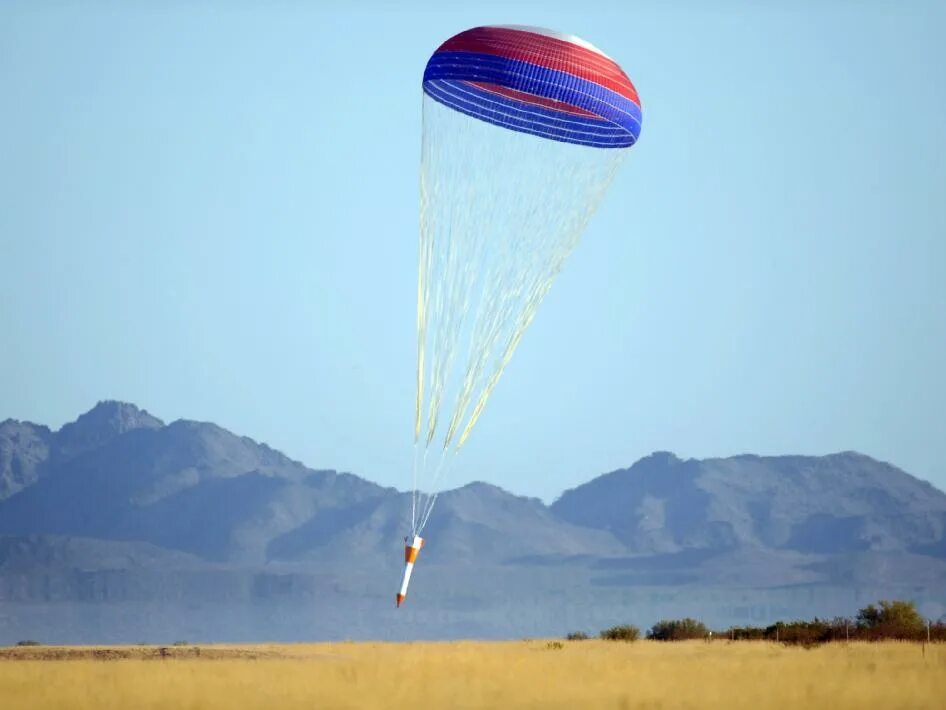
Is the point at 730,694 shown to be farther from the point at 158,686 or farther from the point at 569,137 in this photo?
the point at 569,137

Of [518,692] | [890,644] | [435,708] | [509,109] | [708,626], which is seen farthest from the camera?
[708,626]

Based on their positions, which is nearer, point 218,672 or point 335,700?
point 335,700

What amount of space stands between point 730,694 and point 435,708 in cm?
648

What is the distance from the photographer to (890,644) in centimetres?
5119

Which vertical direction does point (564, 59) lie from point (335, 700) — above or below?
above

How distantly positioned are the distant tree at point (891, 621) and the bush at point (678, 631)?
5.75m

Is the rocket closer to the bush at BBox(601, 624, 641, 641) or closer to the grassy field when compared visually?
the grassy field

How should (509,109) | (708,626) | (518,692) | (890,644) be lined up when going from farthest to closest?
(708,626), (890,644), (509,109), (518,692)

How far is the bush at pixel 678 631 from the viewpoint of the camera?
61.9m

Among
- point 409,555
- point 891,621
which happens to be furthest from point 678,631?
point 409,555

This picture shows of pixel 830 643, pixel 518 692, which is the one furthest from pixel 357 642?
pixel 518 692

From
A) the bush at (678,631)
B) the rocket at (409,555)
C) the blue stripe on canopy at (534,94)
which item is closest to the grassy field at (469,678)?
the rocket at (409,555)

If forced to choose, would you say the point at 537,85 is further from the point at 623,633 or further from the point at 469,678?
the point at 623,633

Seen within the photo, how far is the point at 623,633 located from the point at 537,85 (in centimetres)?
2614
